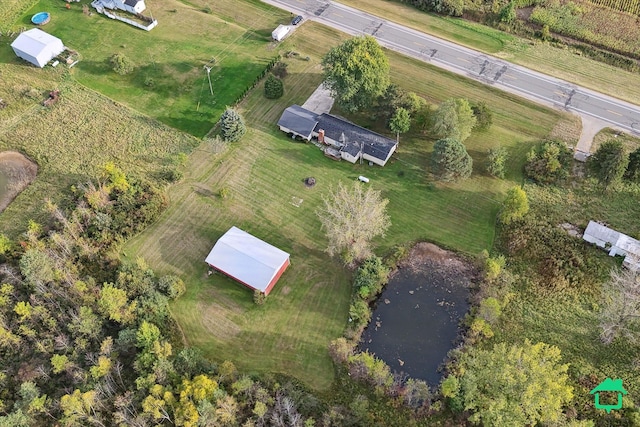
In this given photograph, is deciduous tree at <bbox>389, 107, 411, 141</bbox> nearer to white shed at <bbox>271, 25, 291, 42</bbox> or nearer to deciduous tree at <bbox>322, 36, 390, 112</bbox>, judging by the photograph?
deciduous tree at <bbox>322, 36, 390, 112</bbox>

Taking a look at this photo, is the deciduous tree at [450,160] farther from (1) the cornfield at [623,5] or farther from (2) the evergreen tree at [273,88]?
(1) the cornfield at [623,5]

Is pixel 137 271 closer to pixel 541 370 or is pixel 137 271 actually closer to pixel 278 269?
pixel 278 269

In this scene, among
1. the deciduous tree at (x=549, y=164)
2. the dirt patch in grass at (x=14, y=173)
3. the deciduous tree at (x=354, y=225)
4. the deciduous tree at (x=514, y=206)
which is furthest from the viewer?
the dirt patch in grass at (x=14, y=173)

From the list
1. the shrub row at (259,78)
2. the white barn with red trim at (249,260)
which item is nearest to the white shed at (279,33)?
the shrub row at (259,78)

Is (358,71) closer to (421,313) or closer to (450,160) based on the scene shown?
(450,160)

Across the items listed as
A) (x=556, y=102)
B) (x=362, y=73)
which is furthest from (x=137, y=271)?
(x=556, y=102)

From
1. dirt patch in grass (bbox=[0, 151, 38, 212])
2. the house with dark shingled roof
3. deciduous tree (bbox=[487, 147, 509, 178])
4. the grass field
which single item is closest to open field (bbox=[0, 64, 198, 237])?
dirt patch in grass (bbox=[0, 151, 38, 212])

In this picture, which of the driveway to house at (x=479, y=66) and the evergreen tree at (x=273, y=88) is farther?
the evergreen tree at (x=273, y=88)
